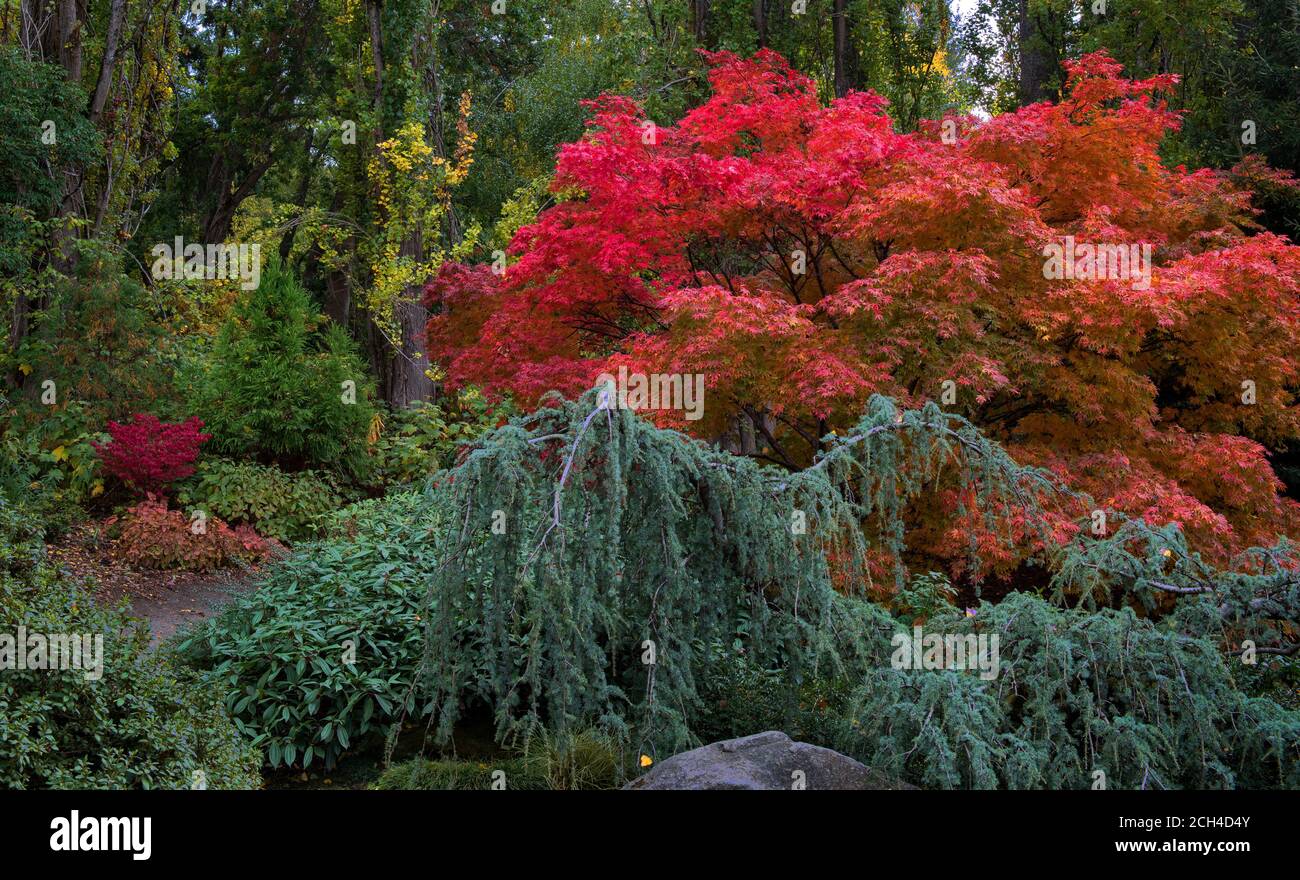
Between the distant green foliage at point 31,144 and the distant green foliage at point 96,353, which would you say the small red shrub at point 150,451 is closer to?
the distant green foliage at point 96,353

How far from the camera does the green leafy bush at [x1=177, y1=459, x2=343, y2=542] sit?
11172 millimetres

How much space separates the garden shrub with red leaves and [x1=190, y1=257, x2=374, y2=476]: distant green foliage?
5.72 ft

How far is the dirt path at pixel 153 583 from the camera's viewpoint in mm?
8992

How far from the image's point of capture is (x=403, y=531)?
347 inches

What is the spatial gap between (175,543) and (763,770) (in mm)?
7049

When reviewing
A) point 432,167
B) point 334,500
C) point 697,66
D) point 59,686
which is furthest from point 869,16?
point 59,686

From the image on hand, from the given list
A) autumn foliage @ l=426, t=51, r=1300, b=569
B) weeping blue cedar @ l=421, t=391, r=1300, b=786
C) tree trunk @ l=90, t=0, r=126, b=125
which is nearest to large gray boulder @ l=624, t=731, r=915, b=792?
weeping blue cedar @ l=421, t=391, r=1300, b=786

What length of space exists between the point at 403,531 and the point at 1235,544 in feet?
20.1

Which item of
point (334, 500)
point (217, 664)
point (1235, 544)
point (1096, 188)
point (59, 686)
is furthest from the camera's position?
point (334, 500)

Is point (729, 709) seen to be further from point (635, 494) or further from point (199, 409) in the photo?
point (199, 409)

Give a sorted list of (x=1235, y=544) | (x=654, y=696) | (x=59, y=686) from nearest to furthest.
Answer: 1. (x=59, y=686)
2. (x=654, y=696)
3. (x=1235, y=544)

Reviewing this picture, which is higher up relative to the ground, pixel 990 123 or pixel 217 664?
pixel 990 123

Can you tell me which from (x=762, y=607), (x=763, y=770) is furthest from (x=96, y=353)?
(x=763, y=770)

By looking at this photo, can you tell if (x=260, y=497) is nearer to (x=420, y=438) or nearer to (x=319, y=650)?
(x=420, y=438)
